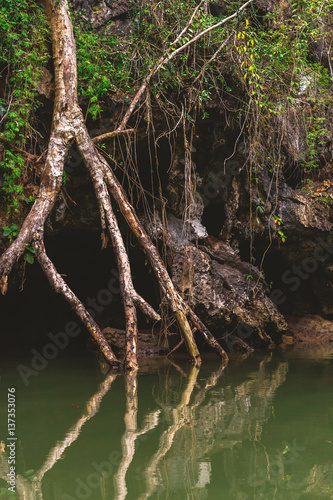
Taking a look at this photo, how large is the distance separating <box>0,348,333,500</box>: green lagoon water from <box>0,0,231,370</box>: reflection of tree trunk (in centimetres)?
69

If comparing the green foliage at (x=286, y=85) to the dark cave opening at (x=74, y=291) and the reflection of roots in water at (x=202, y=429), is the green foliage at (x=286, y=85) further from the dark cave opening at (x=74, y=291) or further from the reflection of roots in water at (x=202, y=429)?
the reflection of roots in water at (x=202, y=429)

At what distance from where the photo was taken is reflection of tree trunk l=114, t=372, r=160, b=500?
1.83 metres

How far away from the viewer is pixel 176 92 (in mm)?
6238

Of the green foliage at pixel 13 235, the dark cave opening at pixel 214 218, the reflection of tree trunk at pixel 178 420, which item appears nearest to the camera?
the reflection of tree trunk at pixel 178 420

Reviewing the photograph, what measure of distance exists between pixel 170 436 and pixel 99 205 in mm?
3115

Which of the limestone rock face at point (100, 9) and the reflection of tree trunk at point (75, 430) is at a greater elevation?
the limestone rock face at point (100, 9)

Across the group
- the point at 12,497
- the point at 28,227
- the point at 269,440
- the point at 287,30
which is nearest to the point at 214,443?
the point at 269,440

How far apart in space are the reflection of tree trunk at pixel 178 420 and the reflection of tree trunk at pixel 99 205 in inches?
29.0

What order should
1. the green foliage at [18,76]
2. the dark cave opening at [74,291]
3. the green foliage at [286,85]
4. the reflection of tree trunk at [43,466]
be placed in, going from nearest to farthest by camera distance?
the reflection of tree trunk at [43,466] < the green foliage at [18,76] < the green foliage at [286,85] < the dark cave opening at [74,291]

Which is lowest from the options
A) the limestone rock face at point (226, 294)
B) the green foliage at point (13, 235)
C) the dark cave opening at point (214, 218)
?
the limestone rock face at point (226, 294)

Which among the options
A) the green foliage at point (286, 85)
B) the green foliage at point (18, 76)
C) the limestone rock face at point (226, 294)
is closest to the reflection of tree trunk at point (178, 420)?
the limestone rock face at point (226, 294)

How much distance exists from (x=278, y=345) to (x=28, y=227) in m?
4.28

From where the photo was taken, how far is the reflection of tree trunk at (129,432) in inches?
72.2

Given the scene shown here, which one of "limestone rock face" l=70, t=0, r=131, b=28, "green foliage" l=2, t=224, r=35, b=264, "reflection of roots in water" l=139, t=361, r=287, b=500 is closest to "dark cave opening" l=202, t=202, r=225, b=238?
"limestone rock face" l=70, t=0, r=131, b=28
